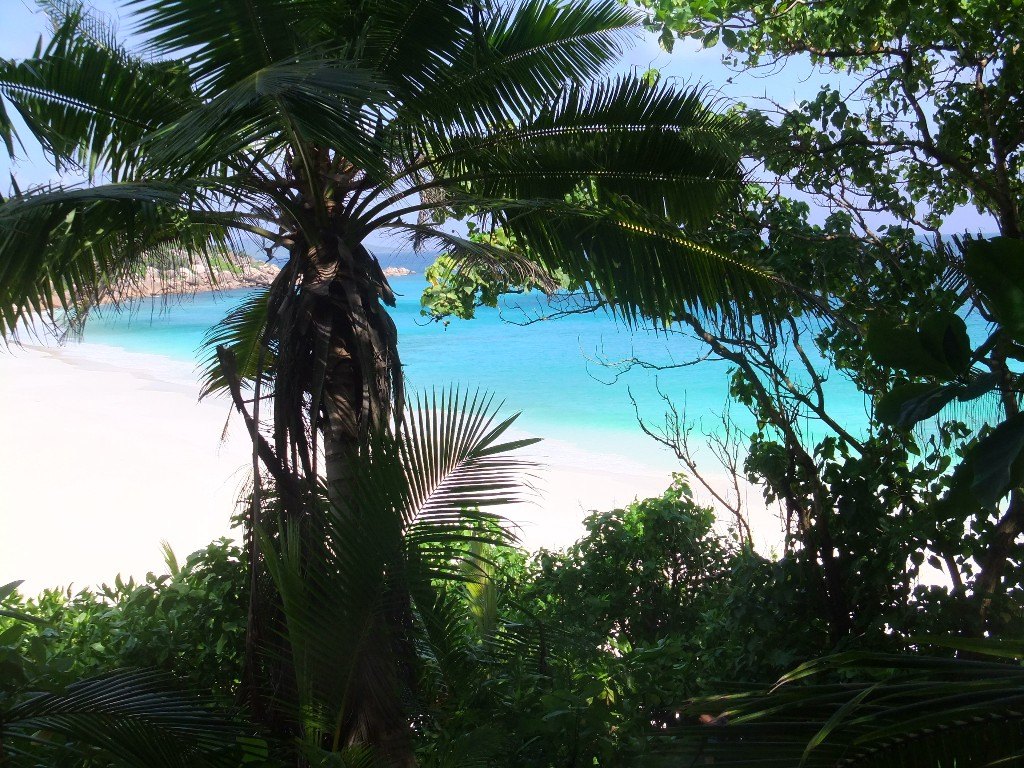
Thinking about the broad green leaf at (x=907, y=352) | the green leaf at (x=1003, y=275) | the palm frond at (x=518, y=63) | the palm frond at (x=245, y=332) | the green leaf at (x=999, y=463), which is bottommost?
the green leaf at (x=999, y=463)

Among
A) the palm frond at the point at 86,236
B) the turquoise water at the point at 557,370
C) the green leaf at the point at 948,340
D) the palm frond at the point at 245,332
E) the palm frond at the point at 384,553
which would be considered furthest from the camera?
the turquoise water at the point at 557,370

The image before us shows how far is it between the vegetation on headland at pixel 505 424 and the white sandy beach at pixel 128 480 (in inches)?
53.0

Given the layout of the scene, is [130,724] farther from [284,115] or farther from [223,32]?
[223,32]

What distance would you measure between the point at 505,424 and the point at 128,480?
963cm

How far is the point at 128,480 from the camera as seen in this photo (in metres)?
11.0

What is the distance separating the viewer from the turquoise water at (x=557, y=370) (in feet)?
53.8

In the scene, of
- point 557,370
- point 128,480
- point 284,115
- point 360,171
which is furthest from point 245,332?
point 557,370

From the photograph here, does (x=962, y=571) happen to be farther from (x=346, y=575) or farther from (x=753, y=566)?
(x=346, y=575)

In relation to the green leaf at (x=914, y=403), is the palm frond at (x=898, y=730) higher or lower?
lower

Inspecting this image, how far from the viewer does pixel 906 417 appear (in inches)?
54.6

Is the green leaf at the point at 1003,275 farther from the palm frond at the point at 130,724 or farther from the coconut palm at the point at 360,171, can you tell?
the palm frond at the point at 130,724

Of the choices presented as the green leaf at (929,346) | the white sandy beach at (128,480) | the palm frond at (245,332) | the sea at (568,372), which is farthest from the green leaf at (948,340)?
the palm frond at (245,332)

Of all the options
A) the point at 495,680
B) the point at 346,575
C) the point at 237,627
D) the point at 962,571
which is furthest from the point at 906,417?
the point at 237,627

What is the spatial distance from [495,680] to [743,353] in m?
2.12
